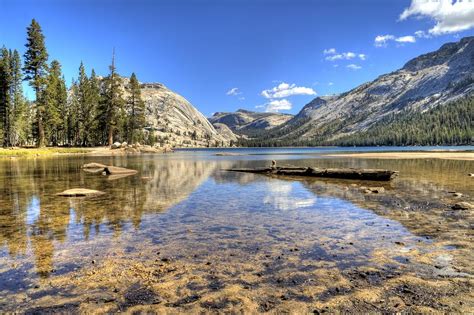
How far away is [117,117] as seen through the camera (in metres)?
108

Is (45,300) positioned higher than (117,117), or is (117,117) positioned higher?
(117,117)

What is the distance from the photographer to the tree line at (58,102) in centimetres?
7950

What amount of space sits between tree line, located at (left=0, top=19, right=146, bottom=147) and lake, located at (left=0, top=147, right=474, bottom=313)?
244 ft

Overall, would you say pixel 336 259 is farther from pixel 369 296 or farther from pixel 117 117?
pixel 117 117

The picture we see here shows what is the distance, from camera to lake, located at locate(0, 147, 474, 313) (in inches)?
283

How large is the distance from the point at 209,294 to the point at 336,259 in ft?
14.1

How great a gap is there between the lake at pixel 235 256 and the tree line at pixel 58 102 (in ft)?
244

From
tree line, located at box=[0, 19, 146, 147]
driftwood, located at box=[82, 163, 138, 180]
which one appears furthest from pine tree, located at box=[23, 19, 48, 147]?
driftwood, located at box=[82, 163, 138, 180]

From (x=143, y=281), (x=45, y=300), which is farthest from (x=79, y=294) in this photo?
(x=143, y=281)

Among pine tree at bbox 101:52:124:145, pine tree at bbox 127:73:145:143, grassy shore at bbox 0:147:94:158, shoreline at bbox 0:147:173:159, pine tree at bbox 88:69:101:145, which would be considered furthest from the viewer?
pine tree at bbox 127:73:145:143

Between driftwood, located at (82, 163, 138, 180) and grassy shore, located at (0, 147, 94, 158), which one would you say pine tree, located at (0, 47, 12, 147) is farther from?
driftwood, located at (82, 163, 138, 180)

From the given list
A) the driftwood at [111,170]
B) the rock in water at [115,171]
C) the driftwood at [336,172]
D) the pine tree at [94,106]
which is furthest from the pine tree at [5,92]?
the driftwood at [336,172]

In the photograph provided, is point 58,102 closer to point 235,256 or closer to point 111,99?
point 111,99

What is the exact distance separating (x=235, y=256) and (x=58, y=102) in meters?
113
